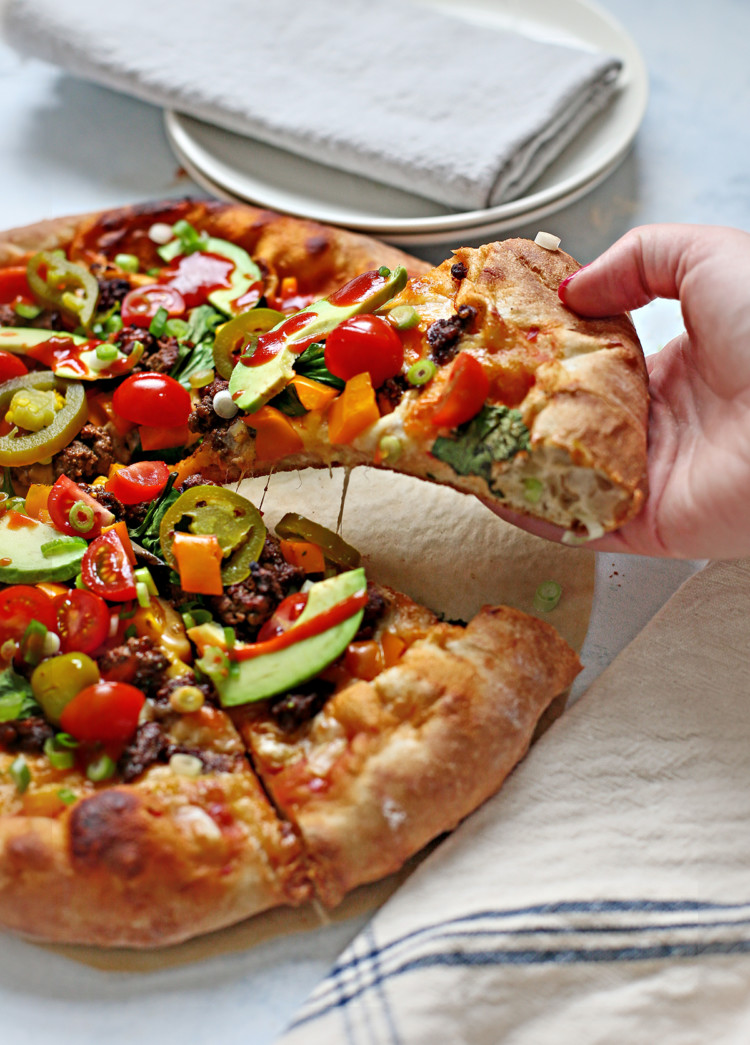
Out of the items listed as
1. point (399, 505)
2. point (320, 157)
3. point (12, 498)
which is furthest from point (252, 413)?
point (320, 157)

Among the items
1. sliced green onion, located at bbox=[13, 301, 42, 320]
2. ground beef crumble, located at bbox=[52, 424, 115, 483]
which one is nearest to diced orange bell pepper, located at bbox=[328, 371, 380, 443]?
ground beef crumble, located at bbox=[52, 424, 115, 483]

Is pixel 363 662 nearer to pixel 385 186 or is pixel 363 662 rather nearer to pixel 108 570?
pixel 108 570

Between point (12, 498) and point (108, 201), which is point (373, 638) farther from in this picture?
point (108, 201)

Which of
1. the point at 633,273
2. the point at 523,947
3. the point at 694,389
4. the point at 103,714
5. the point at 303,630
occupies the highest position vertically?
the point at 633,273

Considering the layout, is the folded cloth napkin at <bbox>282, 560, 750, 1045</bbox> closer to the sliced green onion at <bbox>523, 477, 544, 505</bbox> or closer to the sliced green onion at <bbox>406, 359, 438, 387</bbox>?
the sliced green onion at <bbox>523, 477, 544, 505</bbox>

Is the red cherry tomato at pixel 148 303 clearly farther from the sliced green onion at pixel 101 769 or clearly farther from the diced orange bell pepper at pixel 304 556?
the sliced green onion at pixel 101 769

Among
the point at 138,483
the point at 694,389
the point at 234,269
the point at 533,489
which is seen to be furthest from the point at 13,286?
the point at 694,389
